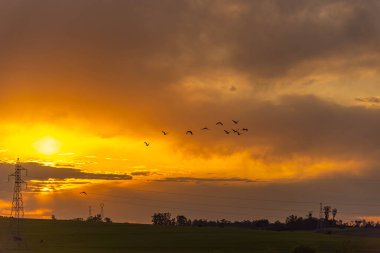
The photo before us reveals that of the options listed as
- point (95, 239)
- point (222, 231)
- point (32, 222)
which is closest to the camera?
point (95, 239)

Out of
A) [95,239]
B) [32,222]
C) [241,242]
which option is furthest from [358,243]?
[32,222]

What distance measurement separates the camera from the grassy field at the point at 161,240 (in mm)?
133875

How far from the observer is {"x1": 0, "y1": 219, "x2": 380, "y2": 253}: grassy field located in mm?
133875

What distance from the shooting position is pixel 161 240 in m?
153

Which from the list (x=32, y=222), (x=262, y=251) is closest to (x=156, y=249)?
(x=262, y=251)

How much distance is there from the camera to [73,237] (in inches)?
6270

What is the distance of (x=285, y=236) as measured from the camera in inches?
6462

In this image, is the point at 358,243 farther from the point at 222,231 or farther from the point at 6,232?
the point at 6,232

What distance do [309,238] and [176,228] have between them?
41.1 metres

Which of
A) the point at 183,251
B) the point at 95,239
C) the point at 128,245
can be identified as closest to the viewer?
the point at 183,251

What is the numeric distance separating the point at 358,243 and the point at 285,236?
2168cm

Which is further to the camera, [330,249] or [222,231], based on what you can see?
[222,231]

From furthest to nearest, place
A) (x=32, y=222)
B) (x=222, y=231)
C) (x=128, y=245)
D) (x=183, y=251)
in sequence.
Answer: (x=32, y=222)
(x=222, y=231)
(x=128, y=245)
(x=183, y=251)

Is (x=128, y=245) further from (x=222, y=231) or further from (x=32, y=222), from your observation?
(x=32, y=222)
